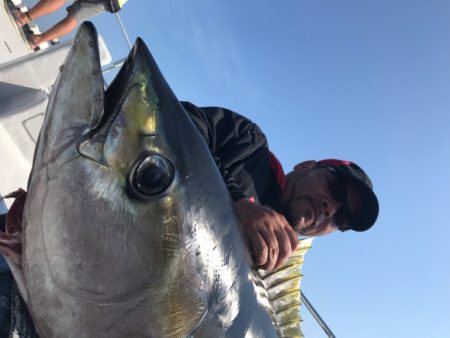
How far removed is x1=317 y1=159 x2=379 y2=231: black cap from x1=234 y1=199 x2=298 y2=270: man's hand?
7.07ft

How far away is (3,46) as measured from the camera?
6301 mm

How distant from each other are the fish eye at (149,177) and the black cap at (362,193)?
2.81 m

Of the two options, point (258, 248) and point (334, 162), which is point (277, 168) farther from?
point (258, 248)

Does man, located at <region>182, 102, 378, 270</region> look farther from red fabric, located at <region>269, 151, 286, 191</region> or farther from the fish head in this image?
the fish head

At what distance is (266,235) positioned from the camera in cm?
207

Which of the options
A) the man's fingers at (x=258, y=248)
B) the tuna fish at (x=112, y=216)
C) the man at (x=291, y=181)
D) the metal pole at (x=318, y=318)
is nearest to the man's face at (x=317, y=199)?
the man at (x=291, y=181)

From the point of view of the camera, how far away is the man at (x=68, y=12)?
7066mm

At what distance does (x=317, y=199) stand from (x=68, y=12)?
19.4 feet

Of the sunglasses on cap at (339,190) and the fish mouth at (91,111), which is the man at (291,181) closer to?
the sunglasses on cap at (339,190)

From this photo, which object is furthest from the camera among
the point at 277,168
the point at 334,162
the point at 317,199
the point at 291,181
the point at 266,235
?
the point at 334,162

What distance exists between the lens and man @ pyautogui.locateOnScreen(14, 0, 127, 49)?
707 centimetres

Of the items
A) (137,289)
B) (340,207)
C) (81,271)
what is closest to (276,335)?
(137,289)

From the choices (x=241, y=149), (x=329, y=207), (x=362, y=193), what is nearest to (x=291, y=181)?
(x=329, y=207)

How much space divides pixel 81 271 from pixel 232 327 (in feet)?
2.57
